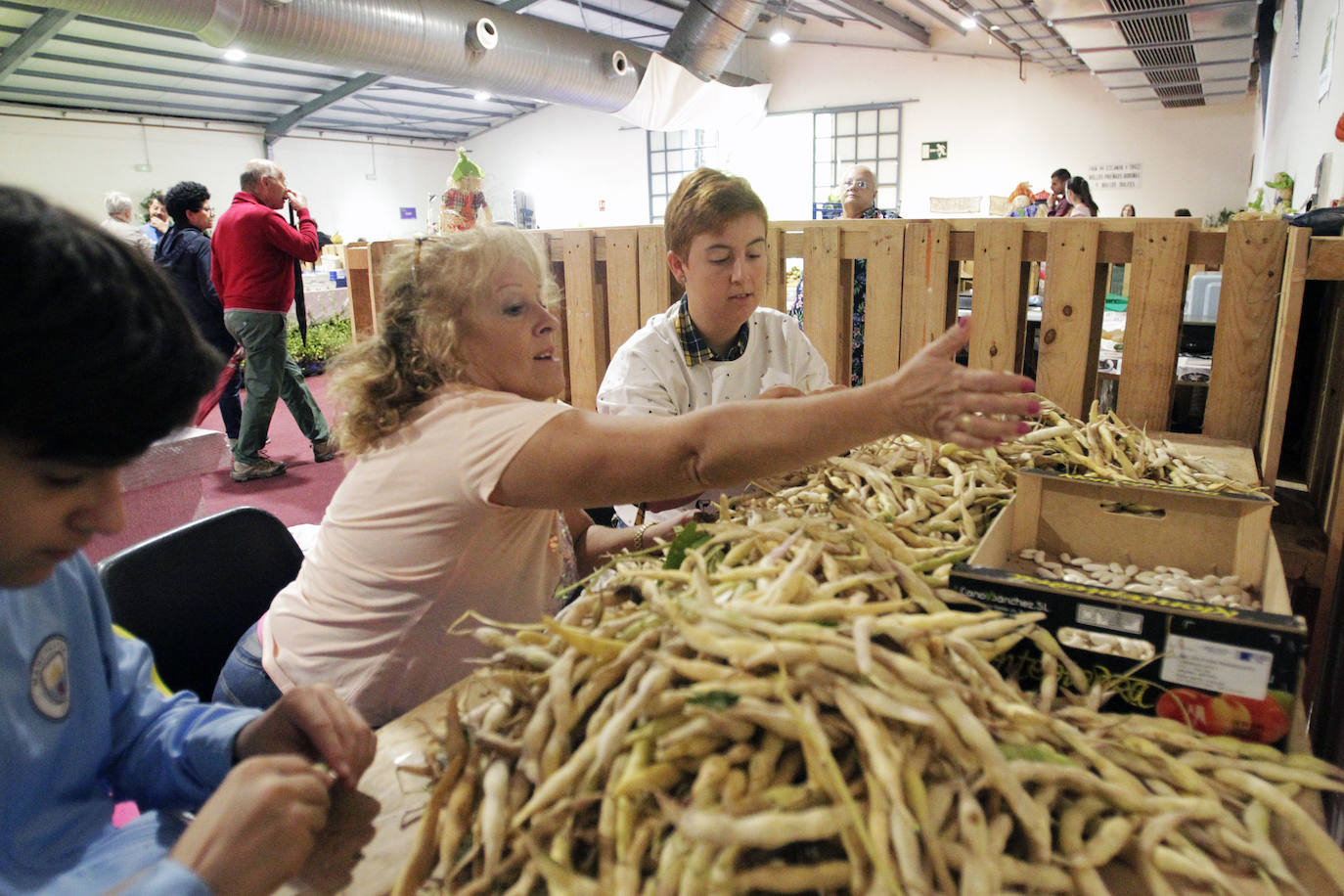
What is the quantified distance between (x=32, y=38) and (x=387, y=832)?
12763mm

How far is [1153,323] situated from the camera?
278 centimetres

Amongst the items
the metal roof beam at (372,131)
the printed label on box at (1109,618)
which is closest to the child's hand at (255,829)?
the printed label on box at (1109,618)

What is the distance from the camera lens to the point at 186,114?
14359 mm

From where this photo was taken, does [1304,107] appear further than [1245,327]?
Yes

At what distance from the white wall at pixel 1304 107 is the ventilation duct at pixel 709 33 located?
498 centimetres

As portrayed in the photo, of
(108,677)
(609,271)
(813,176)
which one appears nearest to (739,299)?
(609,271)

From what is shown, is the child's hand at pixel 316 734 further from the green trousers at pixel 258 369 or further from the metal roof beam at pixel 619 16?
the metal roof beam at pixel 619 16

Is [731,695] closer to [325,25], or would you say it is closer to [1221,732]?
[1221,732]

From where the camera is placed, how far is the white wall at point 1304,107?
439cm

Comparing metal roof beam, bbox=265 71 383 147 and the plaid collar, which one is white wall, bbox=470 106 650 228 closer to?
metal roof beam, bbox=265 71 383 147

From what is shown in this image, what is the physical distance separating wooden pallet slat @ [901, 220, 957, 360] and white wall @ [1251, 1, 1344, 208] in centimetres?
258

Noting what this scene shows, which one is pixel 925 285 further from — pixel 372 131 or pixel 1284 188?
pixel 372 131

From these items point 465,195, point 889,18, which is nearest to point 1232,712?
point 465,195

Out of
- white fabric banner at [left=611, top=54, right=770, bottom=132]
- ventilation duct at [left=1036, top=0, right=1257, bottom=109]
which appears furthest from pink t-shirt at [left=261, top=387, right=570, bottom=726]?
white fabric banner at [left=611, top=54, right=770, bottom=132]
